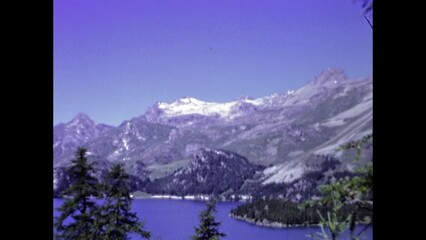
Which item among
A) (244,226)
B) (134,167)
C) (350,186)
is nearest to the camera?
(350,186)

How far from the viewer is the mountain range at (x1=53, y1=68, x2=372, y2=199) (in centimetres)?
5791

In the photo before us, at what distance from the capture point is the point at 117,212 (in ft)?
31.1

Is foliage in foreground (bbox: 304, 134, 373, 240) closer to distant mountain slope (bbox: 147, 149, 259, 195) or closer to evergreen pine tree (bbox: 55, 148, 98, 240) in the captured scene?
evergreen pine tree (bbox: 55, 148, 98, 240)

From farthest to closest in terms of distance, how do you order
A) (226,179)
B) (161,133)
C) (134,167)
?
(161,133), (134,167), (226,179)

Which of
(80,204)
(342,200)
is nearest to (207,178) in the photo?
(80,204)

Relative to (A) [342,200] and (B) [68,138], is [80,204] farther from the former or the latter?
(B) [68,138]

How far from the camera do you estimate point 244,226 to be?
19.7 metres

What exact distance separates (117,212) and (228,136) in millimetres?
136851

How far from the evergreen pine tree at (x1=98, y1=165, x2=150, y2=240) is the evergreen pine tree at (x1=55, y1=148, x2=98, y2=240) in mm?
242
